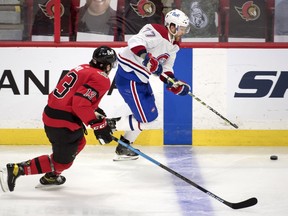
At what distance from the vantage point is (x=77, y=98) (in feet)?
13.1

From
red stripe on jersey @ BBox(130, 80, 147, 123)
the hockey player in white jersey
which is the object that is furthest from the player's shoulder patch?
red stripe on jersey @ BBox(130, 80, 147, 123)

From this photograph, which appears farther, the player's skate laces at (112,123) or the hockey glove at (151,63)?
the player's skate laces at (112,123)

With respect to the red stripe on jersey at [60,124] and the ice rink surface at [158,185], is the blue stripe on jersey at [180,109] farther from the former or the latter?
the red stripe on jersey at [60,124]

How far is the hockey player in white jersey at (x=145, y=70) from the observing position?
16.9ft

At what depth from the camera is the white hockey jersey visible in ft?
17.0

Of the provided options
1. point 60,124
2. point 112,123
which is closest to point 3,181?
point 60,124

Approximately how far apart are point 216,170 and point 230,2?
1575 millimetres

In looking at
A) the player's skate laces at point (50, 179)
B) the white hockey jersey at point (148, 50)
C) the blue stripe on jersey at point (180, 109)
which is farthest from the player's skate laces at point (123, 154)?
the player's skate laces at point (50, 179)

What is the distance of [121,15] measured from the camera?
594 centimetres

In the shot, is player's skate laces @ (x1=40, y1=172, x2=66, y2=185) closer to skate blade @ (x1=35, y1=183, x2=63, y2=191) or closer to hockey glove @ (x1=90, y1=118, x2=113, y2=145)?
skate blade @ (x1=35, y1=183, x2=63, y2=191)

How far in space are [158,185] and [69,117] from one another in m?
0.79

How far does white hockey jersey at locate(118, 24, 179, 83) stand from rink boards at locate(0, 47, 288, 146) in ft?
2.01

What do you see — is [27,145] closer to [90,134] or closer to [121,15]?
[90,134]

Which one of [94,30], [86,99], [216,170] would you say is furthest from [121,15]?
[86,99]
